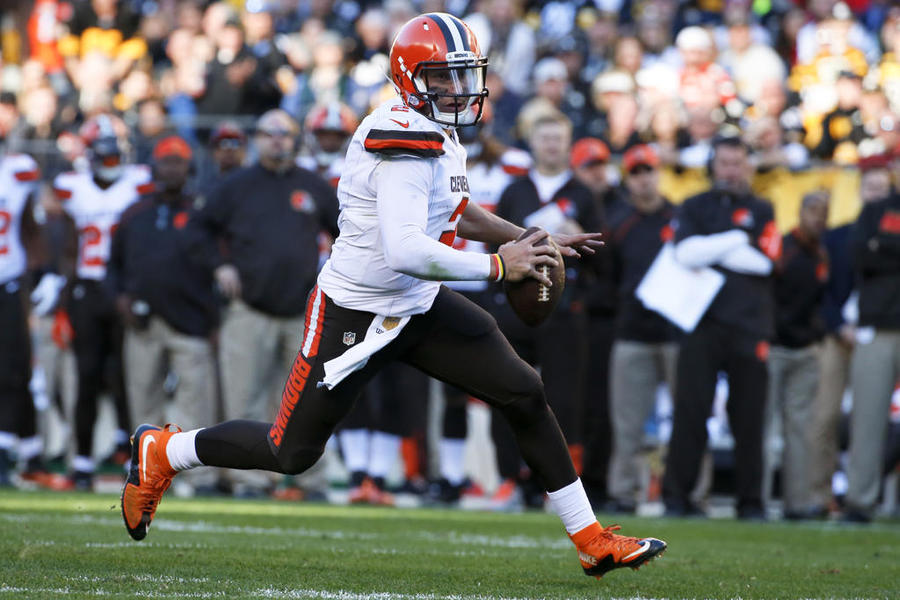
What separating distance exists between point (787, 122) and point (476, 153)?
3055 millimetres

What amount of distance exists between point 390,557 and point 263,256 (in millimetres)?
3910

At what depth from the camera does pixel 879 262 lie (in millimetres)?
8820

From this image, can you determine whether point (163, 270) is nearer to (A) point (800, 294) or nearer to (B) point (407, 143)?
(A) point (800, 294)

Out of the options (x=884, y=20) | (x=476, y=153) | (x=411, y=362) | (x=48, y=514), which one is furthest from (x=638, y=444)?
(x=884, y=20)

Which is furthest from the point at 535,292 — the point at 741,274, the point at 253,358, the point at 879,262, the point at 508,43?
the point at 508,43

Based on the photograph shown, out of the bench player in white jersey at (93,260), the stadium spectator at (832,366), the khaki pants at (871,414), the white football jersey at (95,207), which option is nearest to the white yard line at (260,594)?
the khaki pants at (871,414)

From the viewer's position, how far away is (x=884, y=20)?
44.5 ft

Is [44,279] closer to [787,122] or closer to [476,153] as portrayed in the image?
[476,153]

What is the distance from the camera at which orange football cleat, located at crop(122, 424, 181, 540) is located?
A: 5.28 meters

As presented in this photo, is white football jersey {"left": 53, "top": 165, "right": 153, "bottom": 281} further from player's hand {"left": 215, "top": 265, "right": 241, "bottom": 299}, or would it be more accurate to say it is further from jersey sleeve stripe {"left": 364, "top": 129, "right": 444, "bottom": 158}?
jersey sleeve stripe {"left": 364, "top": 129, "right": 444, "bottom": 158}

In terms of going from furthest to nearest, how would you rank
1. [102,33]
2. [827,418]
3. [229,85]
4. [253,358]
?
[102,33] < [229,85] < [827,418] < [253,358]

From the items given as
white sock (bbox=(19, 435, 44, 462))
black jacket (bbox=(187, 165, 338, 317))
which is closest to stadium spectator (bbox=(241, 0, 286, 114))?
black jacket (bbox=(187, 165, 338, 317))

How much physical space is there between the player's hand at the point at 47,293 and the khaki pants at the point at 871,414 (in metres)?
5.93

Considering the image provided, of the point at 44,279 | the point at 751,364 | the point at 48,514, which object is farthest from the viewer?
the point at 44,279
